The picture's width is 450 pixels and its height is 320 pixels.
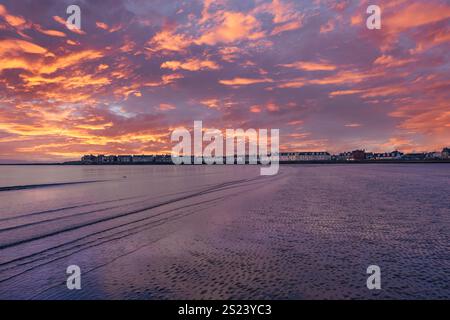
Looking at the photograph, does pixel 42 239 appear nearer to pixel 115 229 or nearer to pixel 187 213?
pixel 115 229

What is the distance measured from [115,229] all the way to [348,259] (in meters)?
10.4

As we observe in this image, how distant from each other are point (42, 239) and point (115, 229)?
298 centimetres

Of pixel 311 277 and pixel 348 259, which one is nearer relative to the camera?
pixel 311 277

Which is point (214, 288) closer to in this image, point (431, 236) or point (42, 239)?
point (42, 239)

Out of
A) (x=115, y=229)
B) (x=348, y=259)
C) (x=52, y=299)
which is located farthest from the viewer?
(x=115, y=229)

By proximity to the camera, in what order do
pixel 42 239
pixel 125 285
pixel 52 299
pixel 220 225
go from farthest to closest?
pixel 220 225 → pixel 42 239 → pixel 125 285 → pixel 52 299

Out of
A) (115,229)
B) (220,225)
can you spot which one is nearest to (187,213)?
(220,225)

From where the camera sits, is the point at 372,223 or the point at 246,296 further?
the point at 372,223

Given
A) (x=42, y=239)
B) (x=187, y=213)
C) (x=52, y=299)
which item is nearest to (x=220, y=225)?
(x=187, y=213)

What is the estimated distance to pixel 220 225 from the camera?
14766 mm

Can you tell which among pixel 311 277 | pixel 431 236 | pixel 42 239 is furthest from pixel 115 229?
pixel 431 236
